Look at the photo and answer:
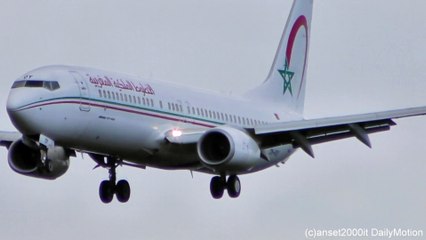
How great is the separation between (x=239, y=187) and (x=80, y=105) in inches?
357

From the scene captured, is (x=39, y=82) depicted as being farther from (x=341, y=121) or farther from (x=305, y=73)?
(x=305, y=73)

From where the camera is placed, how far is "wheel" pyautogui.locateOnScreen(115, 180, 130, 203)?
59.9 meters

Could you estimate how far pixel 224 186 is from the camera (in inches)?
2382

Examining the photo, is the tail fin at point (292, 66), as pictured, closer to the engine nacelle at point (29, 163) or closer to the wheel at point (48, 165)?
the engine nacelle at point (29, 163)

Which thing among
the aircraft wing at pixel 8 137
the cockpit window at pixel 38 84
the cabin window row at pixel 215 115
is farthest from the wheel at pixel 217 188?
the cockpit window at pixel 38 84

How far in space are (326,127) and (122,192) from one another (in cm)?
754

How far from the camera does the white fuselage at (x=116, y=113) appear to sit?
5291cm

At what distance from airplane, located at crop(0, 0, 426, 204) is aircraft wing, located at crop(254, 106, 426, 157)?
0.11 ft

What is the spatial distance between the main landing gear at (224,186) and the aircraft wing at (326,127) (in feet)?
6.82

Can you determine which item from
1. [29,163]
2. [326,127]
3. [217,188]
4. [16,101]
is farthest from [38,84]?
[326,127]

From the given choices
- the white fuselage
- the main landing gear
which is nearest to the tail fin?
the white fuselage

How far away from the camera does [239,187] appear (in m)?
60.6

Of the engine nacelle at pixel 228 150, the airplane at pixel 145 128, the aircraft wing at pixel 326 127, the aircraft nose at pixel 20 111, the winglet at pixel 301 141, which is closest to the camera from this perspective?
the aircraft nose at pixel 20 111

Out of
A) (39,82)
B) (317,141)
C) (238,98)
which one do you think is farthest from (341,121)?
(39,82)
